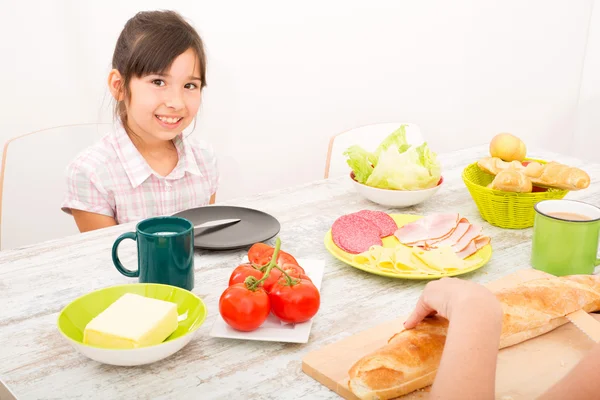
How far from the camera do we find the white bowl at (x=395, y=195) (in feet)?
5.46

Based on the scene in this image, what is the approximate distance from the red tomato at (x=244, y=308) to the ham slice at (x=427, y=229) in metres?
0.50

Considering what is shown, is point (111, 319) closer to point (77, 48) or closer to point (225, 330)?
point (225, 330)

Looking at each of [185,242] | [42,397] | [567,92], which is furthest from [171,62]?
[567,92]

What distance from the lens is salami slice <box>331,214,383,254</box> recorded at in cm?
139

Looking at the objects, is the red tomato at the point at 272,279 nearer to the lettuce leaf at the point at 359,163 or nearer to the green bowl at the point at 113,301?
the green bowl at the point at 113,301

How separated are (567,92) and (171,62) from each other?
3144 millimetres

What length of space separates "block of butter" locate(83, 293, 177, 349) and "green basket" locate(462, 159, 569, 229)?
848 millimetres

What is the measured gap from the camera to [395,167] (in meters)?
1.70

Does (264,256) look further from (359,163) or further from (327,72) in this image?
(327,72)

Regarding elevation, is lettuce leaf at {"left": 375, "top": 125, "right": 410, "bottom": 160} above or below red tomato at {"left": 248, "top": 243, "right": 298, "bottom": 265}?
above

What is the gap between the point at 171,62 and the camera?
184cm

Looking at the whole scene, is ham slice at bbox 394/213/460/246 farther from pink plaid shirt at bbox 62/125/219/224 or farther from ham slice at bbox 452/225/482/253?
pink plaid shirt at bbox 62/125/219/224

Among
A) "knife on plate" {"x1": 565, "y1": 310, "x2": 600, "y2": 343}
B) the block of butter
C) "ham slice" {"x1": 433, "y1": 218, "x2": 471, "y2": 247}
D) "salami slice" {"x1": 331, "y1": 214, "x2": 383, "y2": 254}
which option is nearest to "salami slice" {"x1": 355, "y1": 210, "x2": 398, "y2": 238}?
"salami slice" {"x1": 331, "y1": 214, "x2": 383, "y2": 254}

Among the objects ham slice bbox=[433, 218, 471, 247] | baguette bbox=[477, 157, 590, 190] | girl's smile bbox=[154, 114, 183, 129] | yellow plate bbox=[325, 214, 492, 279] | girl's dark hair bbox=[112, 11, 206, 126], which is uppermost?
girl's dark hair bbox=[112, 11, 206, 126]
